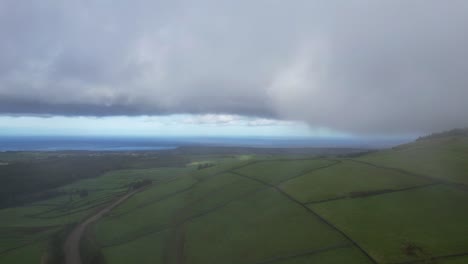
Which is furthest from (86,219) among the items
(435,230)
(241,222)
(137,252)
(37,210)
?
(435,230)

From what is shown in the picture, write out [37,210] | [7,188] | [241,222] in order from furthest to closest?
[7,188], [37,210], [241,222]

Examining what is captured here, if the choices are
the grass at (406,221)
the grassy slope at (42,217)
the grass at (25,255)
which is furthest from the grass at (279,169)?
the grass at (25,255)

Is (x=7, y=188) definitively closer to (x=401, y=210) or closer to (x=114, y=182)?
(x=114, y=182)

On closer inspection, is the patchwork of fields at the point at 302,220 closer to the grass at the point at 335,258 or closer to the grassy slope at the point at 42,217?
the grass at the point at 335,258

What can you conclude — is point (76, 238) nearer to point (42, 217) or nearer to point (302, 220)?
point (42, 217)

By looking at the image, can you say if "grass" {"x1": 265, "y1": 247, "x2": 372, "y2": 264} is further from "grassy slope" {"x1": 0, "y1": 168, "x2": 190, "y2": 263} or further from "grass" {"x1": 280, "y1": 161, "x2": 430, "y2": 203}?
"grassy slope" {"x1": 0, "y1": 168, "x2": 190, "y2": 263}

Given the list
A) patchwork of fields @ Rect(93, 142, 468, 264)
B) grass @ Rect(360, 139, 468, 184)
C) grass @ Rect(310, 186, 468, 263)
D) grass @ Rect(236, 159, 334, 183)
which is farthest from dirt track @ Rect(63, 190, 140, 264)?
grass @ Rect(360, 139, 468, 184)
